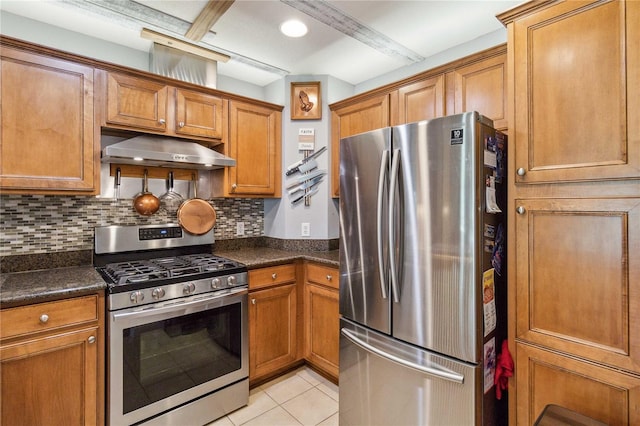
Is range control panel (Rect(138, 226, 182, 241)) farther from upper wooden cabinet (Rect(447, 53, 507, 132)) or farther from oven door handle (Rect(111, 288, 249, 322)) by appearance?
upper wooden cabinet (Rect(447, 53, 507, 132))

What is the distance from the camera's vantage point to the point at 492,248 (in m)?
1.48

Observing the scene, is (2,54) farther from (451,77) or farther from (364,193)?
(451,77)

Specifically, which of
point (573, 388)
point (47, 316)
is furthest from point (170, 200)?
point (573, 388)

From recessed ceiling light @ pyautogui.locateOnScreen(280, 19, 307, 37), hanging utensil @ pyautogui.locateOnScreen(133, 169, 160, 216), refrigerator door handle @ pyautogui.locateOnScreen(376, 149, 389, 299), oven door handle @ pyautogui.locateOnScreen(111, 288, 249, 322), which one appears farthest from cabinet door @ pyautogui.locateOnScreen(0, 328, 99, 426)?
recessed ceiling light @ pyautogui.locateOnScreen(280, 19, 307, 37)

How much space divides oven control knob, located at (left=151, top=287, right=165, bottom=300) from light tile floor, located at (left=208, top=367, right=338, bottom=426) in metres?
0.91

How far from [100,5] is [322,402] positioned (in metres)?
2.86

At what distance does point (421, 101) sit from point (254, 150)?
1.38 metres

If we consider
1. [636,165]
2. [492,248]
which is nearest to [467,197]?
[492,248]

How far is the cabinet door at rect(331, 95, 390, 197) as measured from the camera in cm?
246

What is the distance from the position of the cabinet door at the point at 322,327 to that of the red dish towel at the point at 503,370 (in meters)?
1.04

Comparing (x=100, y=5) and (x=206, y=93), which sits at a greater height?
(x=100, y=5)

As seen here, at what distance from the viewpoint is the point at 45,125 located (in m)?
1.78

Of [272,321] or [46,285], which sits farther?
[272,321]

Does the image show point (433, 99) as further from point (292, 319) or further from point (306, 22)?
point (292, 319)
